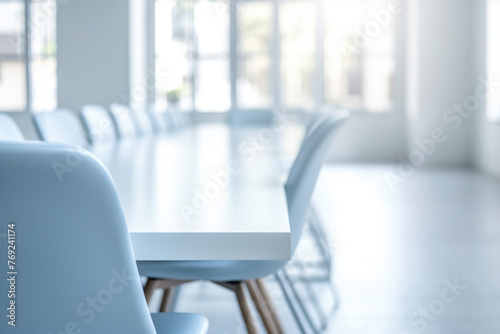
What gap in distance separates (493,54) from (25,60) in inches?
251

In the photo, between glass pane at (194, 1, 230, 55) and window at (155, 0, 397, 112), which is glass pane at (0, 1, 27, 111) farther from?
glass pane at (194, 1, 230, 55)

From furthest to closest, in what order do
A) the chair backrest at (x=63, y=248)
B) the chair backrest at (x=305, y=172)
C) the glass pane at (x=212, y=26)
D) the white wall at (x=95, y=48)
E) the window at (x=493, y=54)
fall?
the glass pane at (x=212, y=26) → the white wall at (x=95, y=48) → the window at (x=493, y=54) → the chair backrest at (x=305, y=172) → the chair backrest at (x=63, y=248)

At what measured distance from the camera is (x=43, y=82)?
963cm

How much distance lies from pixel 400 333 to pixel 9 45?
8566mm

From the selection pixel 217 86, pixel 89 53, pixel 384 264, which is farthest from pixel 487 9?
pixel 384 264

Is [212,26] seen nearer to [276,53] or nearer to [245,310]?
[276,53]

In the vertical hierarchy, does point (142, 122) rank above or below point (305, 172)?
below

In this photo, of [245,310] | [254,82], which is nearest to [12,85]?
[254,82]

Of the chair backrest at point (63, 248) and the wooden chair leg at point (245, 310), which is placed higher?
the chair backrest at point (63, 248)

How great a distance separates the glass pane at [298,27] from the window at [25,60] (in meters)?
3.45

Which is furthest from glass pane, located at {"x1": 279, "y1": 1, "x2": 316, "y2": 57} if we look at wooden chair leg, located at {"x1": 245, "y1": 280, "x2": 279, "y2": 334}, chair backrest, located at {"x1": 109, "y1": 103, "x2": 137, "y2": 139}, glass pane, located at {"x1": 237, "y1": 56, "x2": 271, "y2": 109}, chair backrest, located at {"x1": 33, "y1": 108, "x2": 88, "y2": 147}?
wooden chair leg, located at {"x1": 245, "y1": 280, "x2": 279, "y2": 334}

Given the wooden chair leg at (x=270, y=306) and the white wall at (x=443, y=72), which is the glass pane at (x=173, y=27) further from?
the wooden chair leg at (x=270, y=306)

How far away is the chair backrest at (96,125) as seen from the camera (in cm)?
350

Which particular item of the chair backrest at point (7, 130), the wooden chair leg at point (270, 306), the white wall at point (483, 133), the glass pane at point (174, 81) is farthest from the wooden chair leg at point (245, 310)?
the glass pane at point (174, 81)
